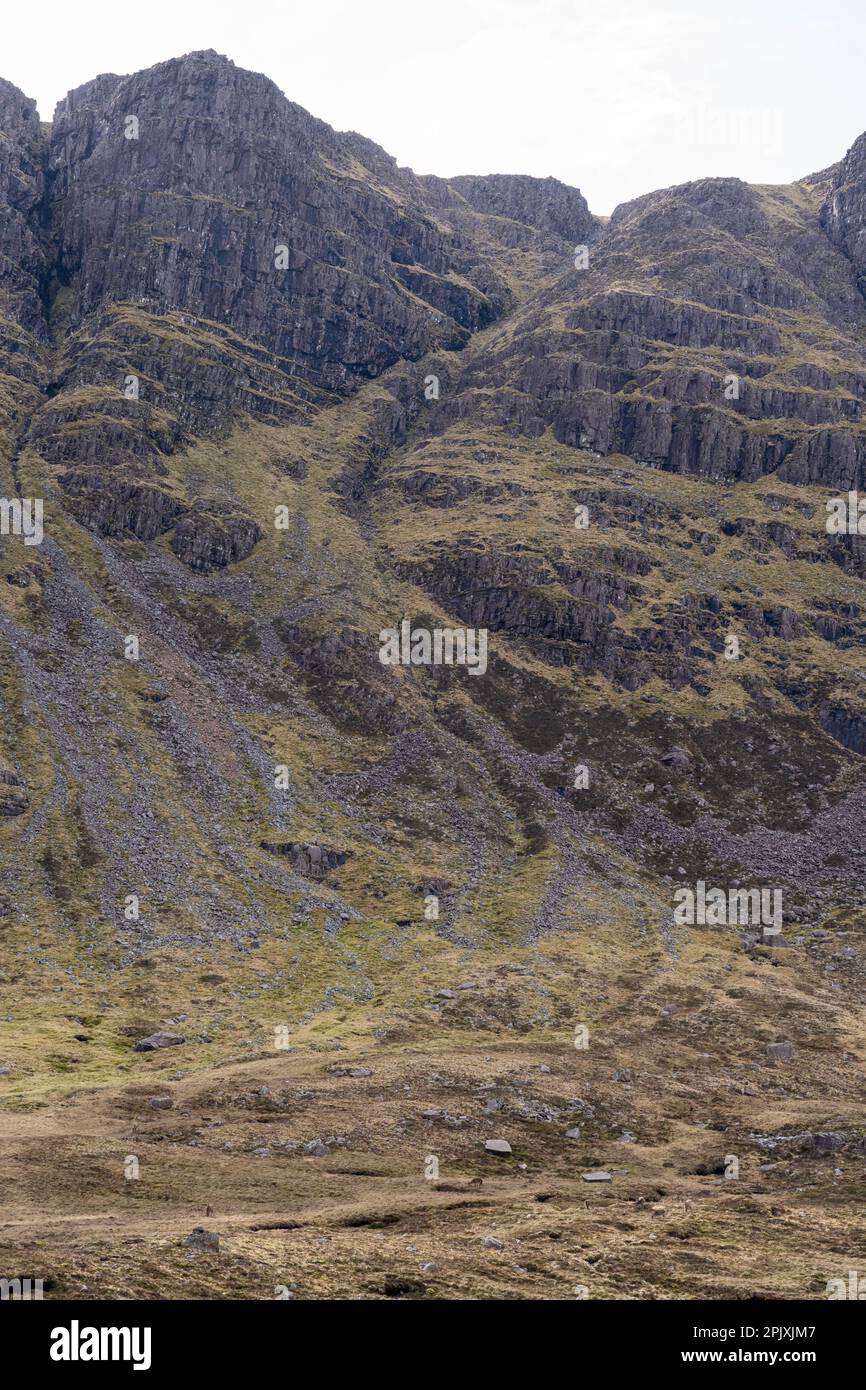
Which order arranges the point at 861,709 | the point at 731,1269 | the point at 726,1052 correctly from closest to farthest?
the point at 731,1269 < the point at 726,1052 < the point at 861,709

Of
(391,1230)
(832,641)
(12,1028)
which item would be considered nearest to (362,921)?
→ (12,1028)

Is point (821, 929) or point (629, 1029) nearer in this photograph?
point (629, 1029)

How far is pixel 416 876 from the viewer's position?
11406 cm

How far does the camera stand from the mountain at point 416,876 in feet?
167

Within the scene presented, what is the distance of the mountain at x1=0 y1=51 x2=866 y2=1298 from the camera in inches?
2003

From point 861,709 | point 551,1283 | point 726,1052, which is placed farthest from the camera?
point 861,709

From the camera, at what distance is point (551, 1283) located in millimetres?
41000

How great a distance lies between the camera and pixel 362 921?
106m

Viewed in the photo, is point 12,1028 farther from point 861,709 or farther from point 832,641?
point 832,641

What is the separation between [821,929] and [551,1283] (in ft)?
255

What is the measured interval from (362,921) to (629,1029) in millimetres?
30386
